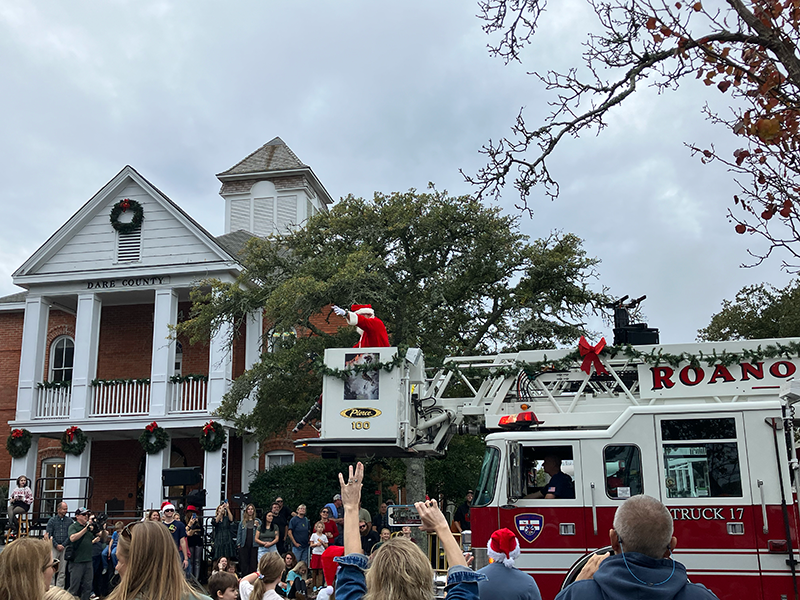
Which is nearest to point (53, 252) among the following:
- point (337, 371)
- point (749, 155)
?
point (337, 371)

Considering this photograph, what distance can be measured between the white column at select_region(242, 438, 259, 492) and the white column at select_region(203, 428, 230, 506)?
1.60 m

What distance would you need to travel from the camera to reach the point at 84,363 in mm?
22344

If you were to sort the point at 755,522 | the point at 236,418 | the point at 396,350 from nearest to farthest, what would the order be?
the point at 755,522 < the point at 396,350 < the point at 236,418

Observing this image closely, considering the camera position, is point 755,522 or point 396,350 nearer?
point 755,522

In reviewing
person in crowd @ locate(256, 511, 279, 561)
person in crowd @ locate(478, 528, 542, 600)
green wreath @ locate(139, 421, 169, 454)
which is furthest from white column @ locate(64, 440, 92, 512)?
person in crowd @ locate(478, 528, 542, 600)

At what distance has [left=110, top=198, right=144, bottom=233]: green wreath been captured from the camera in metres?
23.5

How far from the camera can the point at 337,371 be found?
33.4 ft

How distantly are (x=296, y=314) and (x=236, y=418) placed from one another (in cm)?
471

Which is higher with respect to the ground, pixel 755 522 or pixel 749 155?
pixel 749 155

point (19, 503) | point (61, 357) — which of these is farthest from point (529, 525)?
point (61, 357)

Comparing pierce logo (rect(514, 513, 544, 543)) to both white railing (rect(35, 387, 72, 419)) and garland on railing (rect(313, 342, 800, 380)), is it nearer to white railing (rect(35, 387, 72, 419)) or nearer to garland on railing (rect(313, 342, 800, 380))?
garland on railing (rect(313, 342, 800, 380))

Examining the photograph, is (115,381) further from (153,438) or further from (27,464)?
(27,464)

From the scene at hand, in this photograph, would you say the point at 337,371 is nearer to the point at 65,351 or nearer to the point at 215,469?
the point at 215,469

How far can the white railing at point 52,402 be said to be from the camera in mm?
22641
